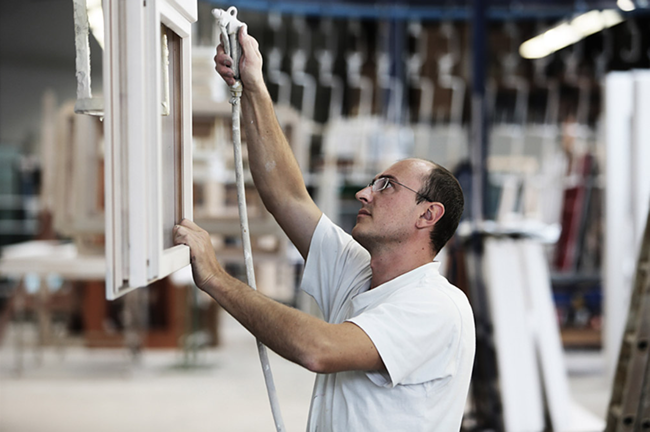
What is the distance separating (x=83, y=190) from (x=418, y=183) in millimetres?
2307

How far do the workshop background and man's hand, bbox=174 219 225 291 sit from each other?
0.65m

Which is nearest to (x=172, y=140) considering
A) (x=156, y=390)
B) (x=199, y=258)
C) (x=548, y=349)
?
(x=199, y=258)

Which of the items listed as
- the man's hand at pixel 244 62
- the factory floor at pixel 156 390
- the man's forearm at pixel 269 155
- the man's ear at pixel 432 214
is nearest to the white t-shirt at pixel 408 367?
the man's ear at pixel 432 214

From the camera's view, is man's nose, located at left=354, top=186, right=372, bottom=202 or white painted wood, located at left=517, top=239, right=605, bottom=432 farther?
white painted wood, located at left=517, top=239, right=605, bottom=432

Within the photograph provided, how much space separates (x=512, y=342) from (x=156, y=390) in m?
2.53

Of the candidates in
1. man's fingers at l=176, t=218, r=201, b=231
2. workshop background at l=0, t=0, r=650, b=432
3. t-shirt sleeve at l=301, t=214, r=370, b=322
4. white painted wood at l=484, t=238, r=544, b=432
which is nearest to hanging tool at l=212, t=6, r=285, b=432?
man's fingers at l=176, t=218, r=201, b=231

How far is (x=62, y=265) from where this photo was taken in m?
4.18

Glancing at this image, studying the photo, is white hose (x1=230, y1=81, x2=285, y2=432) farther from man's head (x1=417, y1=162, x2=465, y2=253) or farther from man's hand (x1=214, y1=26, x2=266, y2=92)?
man's head (x1=417, y1=162, x2=465, y2=253)

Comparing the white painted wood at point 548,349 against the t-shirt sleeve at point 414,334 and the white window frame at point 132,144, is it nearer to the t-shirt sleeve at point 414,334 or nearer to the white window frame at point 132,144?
the t-shirt sleeve at point 414,334

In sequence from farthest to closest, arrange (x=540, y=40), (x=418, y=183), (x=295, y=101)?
1. (x=295, y=101)
2. (x=540, y=40)
3. (x=418, y=183)

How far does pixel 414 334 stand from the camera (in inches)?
54.8

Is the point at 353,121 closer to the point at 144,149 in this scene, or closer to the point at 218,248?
the point at 218,248

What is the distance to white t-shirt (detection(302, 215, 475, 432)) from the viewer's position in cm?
139

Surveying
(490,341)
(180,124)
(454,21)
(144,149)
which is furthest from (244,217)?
(454,21)
